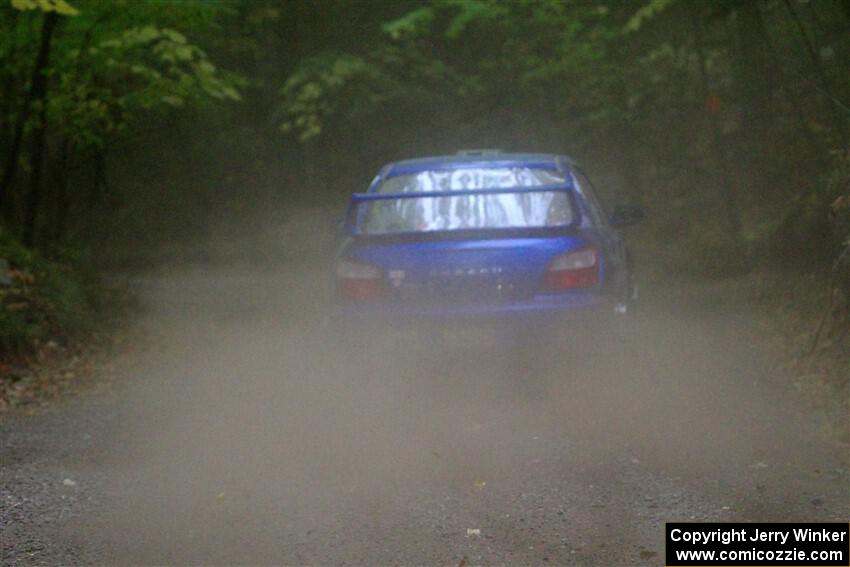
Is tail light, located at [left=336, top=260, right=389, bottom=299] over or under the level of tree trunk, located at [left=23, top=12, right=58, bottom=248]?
under

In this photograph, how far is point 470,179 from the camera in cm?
989

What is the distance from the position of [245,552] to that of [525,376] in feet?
11.9

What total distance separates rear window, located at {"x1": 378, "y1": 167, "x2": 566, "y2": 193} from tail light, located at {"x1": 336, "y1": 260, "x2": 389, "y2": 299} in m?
0.93

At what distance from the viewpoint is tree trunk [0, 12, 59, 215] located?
14.8 meters

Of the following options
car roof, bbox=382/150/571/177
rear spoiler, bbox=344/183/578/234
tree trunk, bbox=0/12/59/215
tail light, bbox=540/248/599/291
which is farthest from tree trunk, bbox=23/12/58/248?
tail light, bbox=540/248/599/291

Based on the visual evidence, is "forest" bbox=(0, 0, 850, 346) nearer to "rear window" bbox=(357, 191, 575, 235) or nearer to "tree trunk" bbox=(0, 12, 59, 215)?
"tree trunk" bbox=(0, 12, 59, 215)

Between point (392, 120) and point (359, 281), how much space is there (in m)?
17.8

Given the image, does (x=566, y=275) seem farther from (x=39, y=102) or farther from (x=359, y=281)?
(x=39, y=102)

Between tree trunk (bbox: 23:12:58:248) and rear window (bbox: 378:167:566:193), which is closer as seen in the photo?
rear window (bbox: 378:167:566:193)

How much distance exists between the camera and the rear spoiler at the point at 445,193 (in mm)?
9141

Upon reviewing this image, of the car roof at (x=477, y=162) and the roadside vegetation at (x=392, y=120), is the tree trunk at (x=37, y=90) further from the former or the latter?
the car roof at (x=477, y=162)

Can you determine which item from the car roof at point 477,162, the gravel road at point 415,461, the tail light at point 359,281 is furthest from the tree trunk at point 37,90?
the tail light at point 359,281

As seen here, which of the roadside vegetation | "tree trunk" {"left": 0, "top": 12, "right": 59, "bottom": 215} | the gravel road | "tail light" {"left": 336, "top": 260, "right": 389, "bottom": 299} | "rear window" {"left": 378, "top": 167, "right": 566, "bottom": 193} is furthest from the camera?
"tree trunk" {"left": 0, "top": 12, "right": 59, "bottom": 215}

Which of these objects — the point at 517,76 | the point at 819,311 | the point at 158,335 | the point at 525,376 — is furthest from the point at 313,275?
the point at 525,376
